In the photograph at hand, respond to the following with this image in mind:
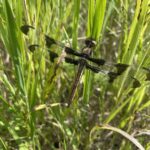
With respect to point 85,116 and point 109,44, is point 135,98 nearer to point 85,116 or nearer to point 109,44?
point 85,116

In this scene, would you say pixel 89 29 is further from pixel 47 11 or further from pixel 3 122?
pixel 3 122

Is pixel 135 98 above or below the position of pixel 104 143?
above

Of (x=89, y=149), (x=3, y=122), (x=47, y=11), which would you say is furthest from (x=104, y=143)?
(x=47, y=11)

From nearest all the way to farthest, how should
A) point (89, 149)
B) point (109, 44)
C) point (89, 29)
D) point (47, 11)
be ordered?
point (89, 29) → point (47, 11) → point (89, 149) → point (109, 44)

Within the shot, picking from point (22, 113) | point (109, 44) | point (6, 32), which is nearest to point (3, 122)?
point (22, 113)

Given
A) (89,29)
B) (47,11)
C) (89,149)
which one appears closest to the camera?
(89,29)

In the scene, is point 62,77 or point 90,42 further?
point 62,77

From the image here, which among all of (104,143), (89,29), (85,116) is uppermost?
(89,29)

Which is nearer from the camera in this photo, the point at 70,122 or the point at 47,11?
the point at 47,11

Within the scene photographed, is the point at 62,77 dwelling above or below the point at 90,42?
below
